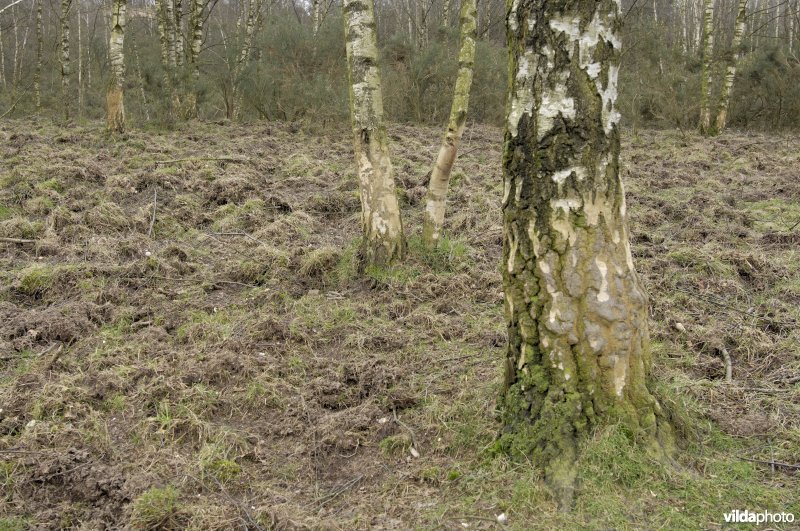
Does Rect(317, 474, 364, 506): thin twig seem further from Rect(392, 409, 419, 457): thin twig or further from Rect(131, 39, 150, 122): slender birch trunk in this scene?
Rect(131, 39, 150, 122): slender birch trunk

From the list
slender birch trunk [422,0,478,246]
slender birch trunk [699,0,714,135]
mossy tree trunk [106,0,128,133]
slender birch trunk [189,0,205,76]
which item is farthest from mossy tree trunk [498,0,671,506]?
slender birch trunk [189,0,205,76]

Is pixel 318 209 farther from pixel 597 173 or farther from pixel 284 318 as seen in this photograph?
pixel 597 173

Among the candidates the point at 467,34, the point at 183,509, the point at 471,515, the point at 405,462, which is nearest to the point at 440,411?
the point at 405,462

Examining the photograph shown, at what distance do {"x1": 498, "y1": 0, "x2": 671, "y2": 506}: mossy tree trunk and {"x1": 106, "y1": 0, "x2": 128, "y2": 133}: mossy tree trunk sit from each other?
9883mm

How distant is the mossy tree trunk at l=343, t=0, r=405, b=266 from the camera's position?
214 inches

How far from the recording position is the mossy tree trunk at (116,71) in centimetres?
1059

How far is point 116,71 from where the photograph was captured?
1060 cm

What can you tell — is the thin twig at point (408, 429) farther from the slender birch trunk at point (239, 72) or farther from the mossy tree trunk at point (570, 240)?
the slender birch trunk at point (239, 72)

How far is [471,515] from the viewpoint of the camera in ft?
8.34

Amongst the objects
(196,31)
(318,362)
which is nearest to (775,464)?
(318,362)

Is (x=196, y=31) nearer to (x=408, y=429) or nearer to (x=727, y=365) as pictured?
(x=408, y=429)

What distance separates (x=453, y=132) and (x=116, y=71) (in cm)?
765

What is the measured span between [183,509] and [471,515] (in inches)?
50.4

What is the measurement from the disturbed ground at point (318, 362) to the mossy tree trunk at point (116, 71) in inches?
111
